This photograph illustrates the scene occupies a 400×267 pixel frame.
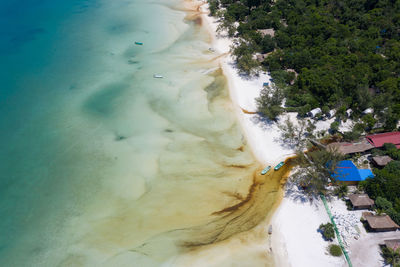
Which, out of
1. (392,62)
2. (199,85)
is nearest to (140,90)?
(199,85)

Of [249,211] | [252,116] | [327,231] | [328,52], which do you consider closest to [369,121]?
[252,116]

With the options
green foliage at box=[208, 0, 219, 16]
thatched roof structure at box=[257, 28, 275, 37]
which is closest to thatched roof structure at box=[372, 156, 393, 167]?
thatched roof structure at box=[257, 28, 275, 37]

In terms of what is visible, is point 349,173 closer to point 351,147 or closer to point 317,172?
point 317,172

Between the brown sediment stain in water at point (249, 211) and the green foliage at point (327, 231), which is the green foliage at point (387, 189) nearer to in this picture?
the green foliage at point (327, 231)

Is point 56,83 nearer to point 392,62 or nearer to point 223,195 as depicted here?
point 223,195

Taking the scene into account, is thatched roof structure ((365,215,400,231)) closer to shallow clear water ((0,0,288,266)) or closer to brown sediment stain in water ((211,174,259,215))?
shallow clear water ((0,0,288,266))
